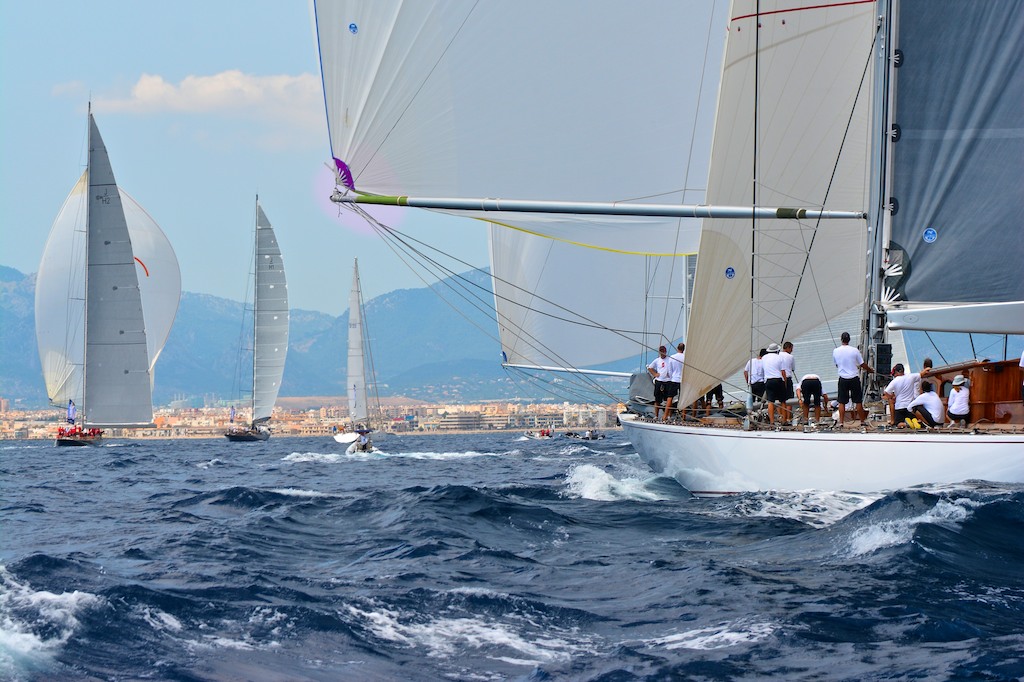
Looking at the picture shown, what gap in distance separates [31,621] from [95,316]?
40.9 m

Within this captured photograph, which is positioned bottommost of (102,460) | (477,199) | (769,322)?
(102,460)

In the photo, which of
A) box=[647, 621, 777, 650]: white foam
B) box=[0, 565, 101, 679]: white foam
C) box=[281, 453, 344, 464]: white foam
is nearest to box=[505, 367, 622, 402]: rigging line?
box=[647, 621, 777, 650]: white foam

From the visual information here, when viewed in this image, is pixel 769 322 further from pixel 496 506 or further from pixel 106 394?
pixel 106 394

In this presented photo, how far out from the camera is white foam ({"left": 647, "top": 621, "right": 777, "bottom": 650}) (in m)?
7.25

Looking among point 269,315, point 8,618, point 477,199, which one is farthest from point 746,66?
point 269,315

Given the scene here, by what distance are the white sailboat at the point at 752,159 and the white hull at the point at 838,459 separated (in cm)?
2

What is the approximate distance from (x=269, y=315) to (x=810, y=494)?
56369mm

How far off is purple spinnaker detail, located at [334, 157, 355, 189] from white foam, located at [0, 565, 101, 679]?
7036 millimetres

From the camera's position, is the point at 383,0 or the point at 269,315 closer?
the point at 383,0

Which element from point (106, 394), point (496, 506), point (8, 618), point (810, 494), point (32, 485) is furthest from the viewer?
point (106, 394)

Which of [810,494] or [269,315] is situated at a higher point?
[269,315]

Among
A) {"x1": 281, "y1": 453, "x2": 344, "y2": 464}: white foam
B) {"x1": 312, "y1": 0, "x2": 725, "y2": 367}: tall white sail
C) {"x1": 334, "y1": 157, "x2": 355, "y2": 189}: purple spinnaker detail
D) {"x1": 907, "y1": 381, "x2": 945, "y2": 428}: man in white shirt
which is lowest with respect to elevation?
{"x1": 281, "y1": 453, "x2": 344, "y2": 464}: white foam

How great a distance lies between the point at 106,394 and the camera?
158 feet

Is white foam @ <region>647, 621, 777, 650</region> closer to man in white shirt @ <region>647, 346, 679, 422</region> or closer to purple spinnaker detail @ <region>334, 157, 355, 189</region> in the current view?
purple spinnaker detail @ <region>334, 157, 355, 189</region>
